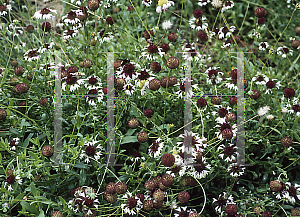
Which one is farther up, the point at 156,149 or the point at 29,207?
the point at 156,149

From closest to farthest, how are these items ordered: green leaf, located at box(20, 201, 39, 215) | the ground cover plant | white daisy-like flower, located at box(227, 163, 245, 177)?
green leaf, located at box(20, 201, 39, 215) < the ground cover plant < white daisy-like flower, located at box(227, 163, 245, 177)

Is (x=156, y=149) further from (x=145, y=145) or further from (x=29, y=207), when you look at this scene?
(x=29, y=207)

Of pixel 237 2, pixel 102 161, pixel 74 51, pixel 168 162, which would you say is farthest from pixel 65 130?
pixel 237 2

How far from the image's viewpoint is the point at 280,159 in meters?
2.11

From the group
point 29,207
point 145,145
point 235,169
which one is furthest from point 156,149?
point 29,207

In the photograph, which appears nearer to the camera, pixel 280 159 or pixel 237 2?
pixel 280 159

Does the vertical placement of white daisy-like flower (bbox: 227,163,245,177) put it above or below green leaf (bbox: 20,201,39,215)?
above

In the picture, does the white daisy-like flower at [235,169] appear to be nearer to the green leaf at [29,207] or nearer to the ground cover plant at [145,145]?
the ground cover plant at [145,145]

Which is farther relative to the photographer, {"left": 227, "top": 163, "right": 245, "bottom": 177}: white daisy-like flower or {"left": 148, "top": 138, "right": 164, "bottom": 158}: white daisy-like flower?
{"left": 227, "top": 163, "right": 245, "bottom": 177}: white daisy-like flower

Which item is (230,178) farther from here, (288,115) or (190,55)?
(190,55)

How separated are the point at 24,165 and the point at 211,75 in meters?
1.42

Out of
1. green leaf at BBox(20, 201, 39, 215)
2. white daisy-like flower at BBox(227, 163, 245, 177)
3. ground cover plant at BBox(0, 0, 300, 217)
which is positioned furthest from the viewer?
white daisy-like flower at BBox(227, 163, 245, 177)

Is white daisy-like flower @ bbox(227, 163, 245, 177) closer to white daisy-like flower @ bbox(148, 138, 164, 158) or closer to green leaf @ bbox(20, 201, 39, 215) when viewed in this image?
white daisy-like flower @ bbox(148, 138, 164, 158)

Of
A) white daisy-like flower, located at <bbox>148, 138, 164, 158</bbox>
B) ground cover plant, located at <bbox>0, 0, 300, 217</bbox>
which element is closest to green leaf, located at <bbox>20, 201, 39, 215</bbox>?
ground cover plant, located at <bbox>0, 0, 300, 217</bbox>
